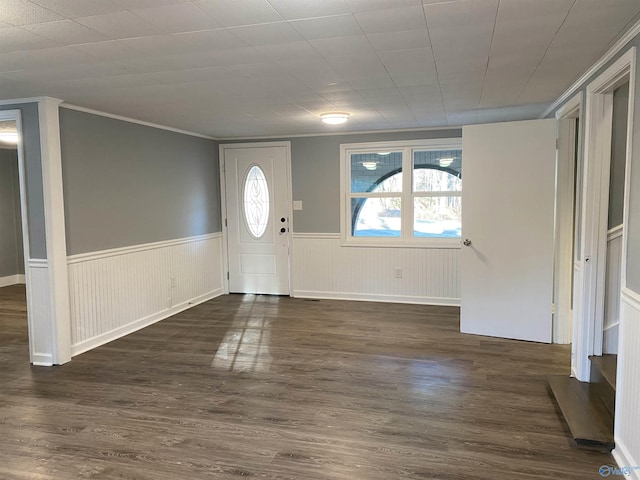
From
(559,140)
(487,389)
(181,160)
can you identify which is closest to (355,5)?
(487,389)

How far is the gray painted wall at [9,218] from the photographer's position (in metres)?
7.26

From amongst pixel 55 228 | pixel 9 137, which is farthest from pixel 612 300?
pixel 9 137

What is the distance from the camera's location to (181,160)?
219 inches

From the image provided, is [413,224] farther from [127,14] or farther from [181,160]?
[127,14]

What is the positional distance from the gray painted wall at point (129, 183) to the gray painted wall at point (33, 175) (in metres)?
0.20

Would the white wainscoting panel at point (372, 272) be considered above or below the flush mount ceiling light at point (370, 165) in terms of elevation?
below

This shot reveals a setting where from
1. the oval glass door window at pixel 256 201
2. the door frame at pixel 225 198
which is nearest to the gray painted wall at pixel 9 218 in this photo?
the door frame at pixel 225 198

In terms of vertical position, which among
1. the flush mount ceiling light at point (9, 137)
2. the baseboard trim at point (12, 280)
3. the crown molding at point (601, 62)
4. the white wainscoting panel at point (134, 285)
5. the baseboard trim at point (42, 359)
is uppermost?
the flush mount ceiling light at point (9, 137)

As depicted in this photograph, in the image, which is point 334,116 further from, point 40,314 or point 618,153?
point 40,314

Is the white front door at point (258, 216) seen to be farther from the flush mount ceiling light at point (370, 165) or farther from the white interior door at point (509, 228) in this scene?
the white interior door at point (509, 228)

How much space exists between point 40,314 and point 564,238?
457cm

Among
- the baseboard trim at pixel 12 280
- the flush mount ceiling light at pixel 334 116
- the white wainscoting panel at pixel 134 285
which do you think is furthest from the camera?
the baseboard trim at pixel 12 280

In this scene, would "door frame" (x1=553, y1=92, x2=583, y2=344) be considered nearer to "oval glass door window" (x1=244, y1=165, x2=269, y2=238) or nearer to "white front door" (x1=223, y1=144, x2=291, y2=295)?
"white front door" (x1=223, y1=144, x2=291, y2=295)

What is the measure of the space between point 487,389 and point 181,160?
166 inches
